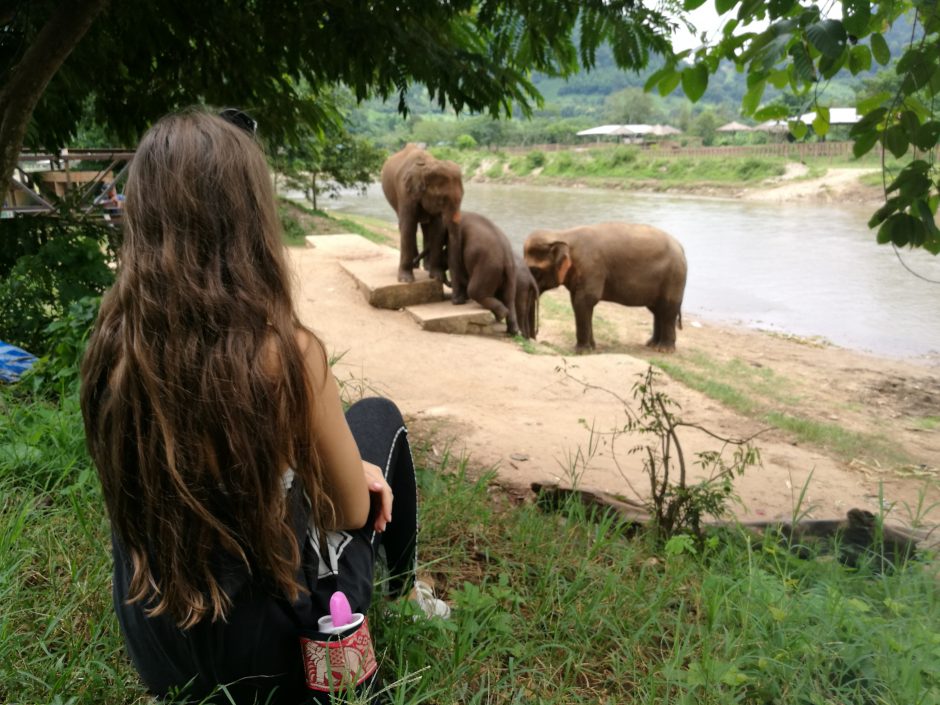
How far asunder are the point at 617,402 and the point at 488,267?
300 centimetres

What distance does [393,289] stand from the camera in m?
8.95

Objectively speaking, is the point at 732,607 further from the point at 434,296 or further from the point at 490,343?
the point at 434,296

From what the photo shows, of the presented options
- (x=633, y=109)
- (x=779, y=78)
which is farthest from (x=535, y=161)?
(x=779, y=78)

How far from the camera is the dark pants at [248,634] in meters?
1.46

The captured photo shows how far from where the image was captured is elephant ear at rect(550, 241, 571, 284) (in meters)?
9.68

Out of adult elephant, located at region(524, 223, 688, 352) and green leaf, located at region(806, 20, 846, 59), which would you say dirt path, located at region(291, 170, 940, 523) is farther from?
green leaf, located at region(806, 20, 846, 59)

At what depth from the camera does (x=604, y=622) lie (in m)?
2.12

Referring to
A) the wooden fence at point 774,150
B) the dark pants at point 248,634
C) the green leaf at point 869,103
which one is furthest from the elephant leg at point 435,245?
the wooden fence at point 774,150

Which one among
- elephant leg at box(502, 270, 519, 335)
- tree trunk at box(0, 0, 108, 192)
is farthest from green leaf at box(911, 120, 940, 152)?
elephant leg at box(502, 270, 519, 335)

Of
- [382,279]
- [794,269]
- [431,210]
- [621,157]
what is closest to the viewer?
[431,210]

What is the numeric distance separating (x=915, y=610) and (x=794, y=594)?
0.32m

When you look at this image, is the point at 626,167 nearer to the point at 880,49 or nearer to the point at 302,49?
the point at 880,49

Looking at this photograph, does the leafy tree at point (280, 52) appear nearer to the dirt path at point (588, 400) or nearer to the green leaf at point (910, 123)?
the dirt path at point (588, 400)

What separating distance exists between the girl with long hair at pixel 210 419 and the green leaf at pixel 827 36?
1.72m
